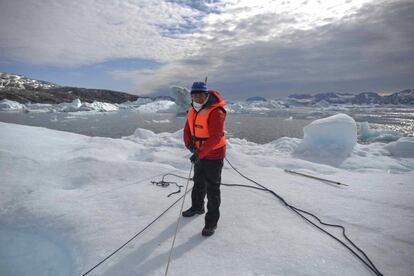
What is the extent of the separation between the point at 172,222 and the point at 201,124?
3.97 feet

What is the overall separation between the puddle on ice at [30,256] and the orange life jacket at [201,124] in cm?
177

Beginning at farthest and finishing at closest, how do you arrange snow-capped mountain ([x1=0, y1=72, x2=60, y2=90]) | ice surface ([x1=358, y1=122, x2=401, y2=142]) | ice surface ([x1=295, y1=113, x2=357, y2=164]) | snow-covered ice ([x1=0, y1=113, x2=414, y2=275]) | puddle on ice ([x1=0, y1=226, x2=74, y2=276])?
snow-capped mountain ([x1=0, y1=72, x2=60, y2=90]) < ice surface ([x1=358, y1=122, x2=401, y2=142]) < ice surface ([x1=295, y1=113, x2=357, y2=164]) < puddle on ice ([x1=0, y1=226, x2=74, y2=276]) < snow-covered ice ([x1=0, y1=113, x2=414, y2=275])

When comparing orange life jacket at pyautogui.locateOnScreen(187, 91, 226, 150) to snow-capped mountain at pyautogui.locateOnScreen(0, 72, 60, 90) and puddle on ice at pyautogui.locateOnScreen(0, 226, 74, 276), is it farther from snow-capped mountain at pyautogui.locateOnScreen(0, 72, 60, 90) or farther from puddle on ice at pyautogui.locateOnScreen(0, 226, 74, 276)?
snow-capped mountain at pyautogui.locateOnScreen(0, 72, 60, 90)

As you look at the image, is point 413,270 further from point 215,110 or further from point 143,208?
point 143,208

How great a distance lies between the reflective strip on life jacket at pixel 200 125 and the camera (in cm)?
266

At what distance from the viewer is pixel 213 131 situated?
8.56ft

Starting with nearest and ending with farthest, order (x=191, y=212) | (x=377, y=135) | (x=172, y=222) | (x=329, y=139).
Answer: (x=172, y=222), (x=191, y=212), (x=329, y=139), (x=377, y=135)

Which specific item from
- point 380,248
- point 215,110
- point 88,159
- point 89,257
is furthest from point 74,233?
point 380,248

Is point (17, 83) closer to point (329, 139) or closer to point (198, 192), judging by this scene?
point (329, 139)

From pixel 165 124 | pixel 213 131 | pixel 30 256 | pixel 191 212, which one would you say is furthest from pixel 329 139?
pixel 165 124

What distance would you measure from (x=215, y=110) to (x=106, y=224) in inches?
70.7

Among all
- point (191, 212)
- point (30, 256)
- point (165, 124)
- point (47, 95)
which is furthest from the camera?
point (47, 95)

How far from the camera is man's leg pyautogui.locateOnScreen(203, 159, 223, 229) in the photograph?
2623 millimetres

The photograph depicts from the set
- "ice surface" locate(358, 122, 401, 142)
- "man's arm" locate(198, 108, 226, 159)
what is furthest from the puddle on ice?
"ice surface" locate(358, 122, 401, 142)
